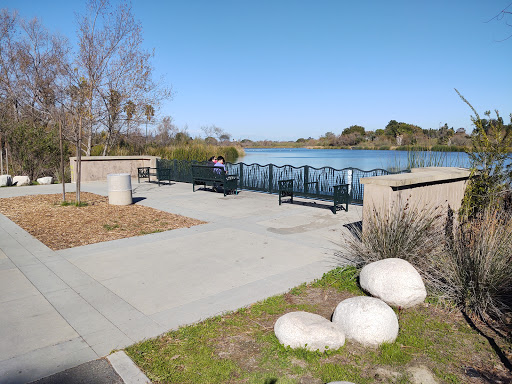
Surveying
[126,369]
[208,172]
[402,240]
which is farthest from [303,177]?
[126,369]

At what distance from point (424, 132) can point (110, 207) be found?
981cm

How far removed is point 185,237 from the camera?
7449 mm

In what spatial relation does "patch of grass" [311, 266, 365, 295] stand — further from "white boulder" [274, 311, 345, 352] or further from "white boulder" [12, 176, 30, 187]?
"white boulder" [12, 176, 30, 187]

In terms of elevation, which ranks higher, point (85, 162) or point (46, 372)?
point (85, 162)

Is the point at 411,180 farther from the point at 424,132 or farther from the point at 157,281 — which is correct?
the point at 424,132

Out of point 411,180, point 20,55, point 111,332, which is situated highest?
point 20,55

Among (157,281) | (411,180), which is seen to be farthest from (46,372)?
(411,180)

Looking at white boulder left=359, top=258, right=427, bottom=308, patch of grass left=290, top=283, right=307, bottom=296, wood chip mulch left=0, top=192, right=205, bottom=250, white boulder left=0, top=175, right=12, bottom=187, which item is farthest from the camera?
white boulder left=0, top=175, right=12, bottom=187

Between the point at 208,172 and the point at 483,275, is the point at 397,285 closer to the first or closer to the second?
the point at 483,275

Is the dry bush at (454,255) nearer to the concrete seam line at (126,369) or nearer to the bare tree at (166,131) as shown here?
the concrete seam line at (126,369)

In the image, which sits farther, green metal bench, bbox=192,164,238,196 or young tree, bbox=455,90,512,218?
green metal bench, bbox=192,164,238,196

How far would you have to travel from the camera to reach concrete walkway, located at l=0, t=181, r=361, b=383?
137 inches

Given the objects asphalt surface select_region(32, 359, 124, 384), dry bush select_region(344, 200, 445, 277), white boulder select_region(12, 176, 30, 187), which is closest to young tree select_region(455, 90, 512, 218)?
dry bush select_region(344, 200, 445, 277)

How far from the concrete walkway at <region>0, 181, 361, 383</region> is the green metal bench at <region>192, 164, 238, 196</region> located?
3.78 m
